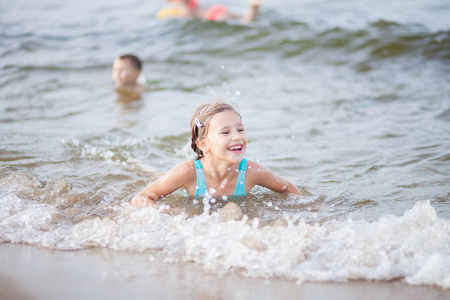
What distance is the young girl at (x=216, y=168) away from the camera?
12.5 ft

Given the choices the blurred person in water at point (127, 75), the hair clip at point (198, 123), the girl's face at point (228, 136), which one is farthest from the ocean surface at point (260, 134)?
the hair clip at point (198, 123)

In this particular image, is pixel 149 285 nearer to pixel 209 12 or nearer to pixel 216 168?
pixel 216 168

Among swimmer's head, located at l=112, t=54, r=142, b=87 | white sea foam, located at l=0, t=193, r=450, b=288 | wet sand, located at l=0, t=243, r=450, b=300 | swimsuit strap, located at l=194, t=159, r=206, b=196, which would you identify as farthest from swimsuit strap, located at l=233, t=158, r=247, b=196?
swimmer's head, located at l=112, t=54, r=142, b=87

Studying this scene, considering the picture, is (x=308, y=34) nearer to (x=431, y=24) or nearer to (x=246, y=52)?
(x=246, y=52)

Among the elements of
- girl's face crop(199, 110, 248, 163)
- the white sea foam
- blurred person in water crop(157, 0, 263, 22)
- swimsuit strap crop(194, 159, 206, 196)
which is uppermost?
blurred person in water crop(157, 0, 263, 22)

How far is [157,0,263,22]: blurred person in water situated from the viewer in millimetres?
12828

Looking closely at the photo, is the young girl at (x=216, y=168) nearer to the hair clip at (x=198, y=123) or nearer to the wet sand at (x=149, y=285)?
the hair clip at (x=198, y=123)

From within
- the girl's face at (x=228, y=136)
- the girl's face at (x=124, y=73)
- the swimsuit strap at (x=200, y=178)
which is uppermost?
the girl's face at (x=124, y=73)

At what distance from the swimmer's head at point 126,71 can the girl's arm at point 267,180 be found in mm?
5076

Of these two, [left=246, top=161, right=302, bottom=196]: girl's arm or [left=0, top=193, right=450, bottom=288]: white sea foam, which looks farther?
[left=246, top=161, right=302, bottom=196]: girl's arm

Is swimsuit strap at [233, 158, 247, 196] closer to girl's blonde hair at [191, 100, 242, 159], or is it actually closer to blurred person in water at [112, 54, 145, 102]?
girl's blonde hair at [191, 100, 242, 159]

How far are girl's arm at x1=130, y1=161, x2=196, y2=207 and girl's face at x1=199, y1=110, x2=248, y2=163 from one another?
0.38 metres

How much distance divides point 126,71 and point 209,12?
4842 millimetres

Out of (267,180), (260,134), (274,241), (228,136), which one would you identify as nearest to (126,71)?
(260,134)
